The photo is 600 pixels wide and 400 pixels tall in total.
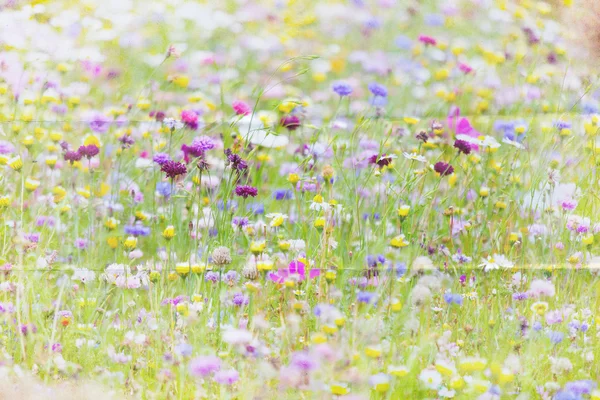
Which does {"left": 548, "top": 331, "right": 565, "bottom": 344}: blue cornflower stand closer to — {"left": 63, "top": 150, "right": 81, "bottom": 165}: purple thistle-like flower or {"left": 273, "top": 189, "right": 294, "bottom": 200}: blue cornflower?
{"left": 273, "top": 189, "right": 294, "bottom": 200}: blue cornflower

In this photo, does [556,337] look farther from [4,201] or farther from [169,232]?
[4,201]

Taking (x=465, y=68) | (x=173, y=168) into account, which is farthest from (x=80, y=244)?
(x=465, y=68)

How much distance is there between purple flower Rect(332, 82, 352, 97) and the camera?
6.25ft

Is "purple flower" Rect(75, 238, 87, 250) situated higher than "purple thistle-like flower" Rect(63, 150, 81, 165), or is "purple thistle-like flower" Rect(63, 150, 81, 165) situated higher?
"purple thistle-like flower" Rect(63, 150, 81, 165)

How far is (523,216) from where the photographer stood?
6.11ft

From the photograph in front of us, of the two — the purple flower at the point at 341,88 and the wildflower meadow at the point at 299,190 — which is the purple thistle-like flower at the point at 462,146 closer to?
the wildflower meadow at the point at 299,190

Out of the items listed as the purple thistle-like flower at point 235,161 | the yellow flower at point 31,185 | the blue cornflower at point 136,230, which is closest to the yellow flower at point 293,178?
the purple thistle-like flower at point 235,161

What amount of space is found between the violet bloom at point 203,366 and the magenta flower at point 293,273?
226 mm

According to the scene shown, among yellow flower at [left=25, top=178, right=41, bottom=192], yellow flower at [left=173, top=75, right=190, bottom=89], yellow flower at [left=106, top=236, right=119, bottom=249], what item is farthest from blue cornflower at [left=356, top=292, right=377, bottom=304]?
yellow flower at [left=25, top=178, right=41, bottom=192]

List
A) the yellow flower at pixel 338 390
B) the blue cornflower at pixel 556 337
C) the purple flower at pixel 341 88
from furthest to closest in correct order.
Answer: the purple flower at pixel 341 88, the blue cornflower at pixel 556 337, the yellow flower at pixel 338 390

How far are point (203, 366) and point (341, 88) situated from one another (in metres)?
0.77

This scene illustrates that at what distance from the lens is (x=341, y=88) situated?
190cm

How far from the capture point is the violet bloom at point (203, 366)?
4.90 ft

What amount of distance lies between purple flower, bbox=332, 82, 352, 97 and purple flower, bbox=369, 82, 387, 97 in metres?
0.06
